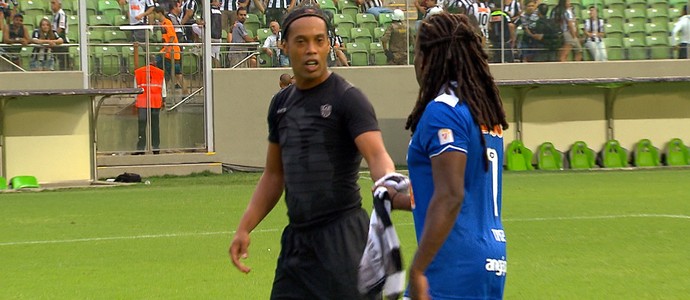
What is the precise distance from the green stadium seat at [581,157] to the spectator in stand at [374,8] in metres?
4.74

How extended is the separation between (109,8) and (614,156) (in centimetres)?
1023

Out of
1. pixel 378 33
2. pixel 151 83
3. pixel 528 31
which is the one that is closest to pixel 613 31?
pixel 528 31

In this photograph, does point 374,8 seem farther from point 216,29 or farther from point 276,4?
point 216,29

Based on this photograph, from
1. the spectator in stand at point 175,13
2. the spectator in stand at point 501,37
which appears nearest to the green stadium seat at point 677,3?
the spectator in stand at point 501,37

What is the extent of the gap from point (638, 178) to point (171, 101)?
29.7 ft

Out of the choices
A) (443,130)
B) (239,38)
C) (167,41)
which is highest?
(239,38)

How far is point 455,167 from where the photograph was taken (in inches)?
170

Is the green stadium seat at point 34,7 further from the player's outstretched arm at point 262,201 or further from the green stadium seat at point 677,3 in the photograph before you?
the player's outstretched arm at point 262,201

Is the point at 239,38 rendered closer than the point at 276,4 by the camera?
Yes

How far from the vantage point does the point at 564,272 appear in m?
10.9

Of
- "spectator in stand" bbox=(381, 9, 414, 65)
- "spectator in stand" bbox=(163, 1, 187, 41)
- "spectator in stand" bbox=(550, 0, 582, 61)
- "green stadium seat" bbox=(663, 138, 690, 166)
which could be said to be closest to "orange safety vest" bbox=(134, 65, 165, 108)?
"spectator in stand" bbox=(163, 1, 187, 41)

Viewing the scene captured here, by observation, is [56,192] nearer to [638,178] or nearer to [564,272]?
[638,178]

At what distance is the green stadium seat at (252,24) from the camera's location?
2475cm

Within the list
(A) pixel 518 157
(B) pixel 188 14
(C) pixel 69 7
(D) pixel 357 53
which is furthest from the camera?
(D) pixel 357 53
